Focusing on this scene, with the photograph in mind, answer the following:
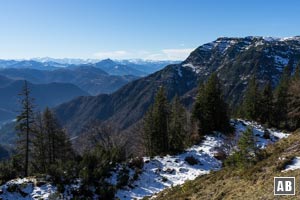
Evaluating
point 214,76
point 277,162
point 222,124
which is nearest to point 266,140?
point 222,124

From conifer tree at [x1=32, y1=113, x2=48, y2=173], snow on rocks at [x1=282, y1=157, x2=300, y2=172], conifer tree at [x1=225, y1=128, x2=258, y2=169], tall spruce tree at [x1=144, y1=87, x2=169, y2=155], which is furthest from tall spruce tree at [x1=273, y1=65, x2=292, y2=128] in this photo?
snow on rocks at [x1=282, y1=157, x2=300, y2=172]

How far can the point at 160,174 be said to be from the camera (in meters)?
39.4

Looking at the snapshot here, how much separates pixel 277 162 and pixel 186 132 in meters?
44.4

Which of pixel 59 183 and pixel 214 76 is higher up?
pixel 214 76

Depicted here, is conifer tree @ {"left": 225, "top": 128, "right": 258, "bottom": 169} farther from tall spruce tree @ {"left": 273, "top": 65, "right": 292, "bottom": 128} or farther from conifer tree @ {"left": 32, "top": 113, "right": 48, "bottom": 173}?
tall spruce tree @ {"left": 273, "top": 65, "right": 292, "bottom": 128}

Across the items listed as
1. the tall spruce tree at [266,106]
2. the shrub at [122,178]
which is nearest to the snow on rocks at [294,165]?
the shrub at [122,178]

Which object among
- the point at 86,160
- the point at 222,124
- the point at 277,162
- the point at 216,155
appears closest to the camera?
the point at 277,162

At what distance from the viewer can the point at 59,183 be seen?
34.6 m

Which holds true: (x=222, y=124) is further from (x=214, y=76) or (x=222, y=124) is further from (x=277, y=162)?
(x=277, y=162)

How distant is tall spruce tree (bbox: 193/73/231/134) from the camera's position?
5650cm

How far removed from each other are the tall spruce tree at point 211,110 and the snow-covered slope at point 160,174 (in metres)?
3.86

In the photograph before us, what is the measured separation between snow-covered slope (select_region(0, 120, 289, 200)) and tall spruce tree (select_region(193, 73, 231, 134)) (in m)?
3.86

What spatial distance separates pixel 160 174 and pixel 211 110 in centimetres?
2145

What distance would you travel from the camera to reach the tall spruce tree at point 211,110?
56500 millimetres
